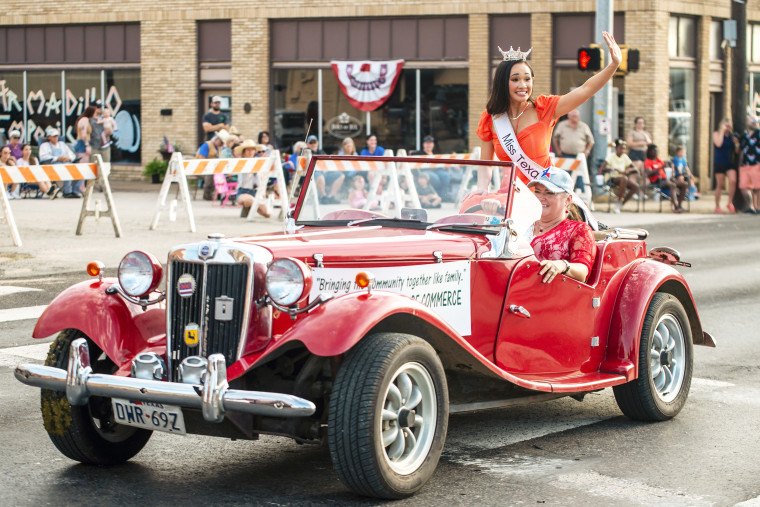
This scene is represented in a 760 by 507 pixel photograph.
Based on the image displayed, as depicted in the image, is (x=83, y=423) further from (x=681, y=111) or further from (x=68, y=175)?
(x=681, y=111)

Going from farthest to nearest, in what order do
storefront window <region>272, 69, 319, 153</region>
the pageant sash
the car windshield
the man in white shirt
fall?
storefront window <region>272, 69, 319, 153</region>
the man in white shirt
the pageant sash
the car windshield

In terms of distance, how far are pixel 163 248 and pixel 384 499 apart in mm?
10725

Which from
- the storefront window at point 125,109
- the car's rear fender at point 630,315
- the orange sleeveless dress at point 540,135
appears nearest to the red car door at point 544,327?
the car's rear fender at point 630,315

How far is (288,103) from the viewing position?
2992 centimetres

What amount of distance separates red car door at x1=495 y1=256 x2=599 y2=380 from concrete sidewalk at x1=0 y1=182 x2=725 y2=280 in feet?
25.6

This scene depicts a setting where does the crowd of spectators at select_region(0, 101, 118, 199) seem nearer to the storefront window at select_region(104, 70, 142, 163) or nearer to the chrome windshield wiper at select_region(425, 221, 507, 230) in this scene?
the storefront window at select_region(104, 70, 142, 163)

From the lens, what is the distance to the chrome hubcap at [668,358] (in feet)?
22.0

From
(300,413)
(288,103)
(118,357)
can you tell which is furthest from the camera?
(288,103)

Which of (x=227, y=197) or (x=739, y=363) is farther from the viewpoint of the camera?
(x=227, y=197)

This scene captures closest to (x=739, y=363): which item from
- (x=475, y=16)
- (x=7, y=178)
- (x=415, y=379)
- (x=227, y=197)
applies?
(x=415, y=379)

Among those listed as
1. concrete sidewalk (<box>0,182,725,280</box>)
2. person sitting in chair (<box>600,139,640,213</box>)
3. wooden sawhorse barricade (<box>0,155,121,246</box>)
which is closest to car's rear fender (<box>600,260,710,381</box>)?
concrete sidewalk (<box>0,182,725,280</box>)

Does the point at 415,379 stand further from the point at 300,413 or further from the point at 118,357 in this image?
the point at 118,357

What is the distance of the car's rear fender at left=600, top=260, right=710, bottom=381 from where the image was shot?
6465mm

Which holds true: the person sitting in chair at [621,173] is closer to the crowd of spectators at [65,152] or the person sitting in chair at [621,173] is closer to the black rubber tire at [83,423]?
the crowd of spectators at [65,152]
